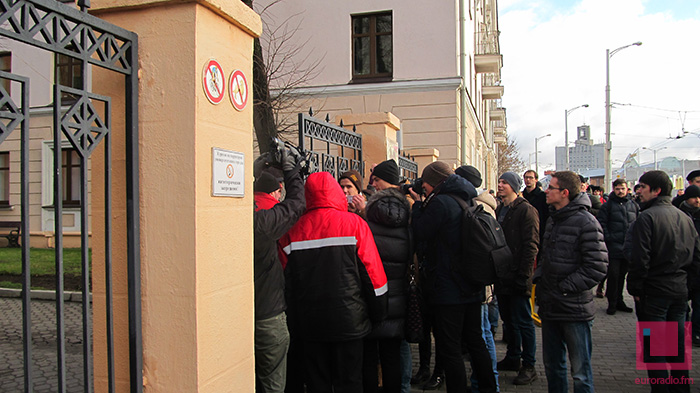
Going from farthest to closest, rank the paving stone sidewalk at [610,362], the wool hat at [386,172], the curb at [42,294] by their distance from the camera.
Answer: the curb at [42,294], the paving stone sidewalk at [610,362], the wool hat at [386,172]

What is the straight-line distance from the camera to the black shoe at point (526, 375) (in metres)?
5.29

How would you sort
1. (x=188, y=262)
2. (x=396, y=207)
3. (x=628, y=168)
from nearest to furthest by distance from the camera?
(x=188, y=262)
(x=396, y=207)
(x=628, y=168)

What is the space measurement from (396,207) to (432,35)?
12519 mm

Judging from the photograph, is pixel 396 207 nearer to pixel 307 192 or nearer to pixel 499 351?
pixel 307 192

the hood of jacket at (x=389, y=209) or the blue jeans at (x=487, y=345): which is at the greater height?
the hood of jacket at (x=389, y=209)

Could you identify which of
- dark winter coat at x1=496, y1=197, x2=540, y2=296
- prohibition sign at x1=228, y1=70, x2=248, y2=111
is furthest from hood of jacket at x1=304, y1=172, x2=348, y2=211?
dark winter coat at x1=496, y1=197, x2=540, y2=296

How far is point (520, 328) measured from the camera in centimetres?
555

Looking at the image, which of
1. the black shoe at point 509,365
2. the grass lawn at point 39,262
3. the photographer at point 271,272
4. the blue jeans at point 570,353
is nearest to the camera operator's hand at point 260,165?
the photographer at point 271,272

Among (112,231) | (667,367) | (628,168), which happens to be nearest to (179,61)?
(112,231)

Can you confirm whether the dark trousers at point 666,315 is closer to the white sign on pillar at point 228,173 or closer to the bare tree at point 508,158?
the white sign on pillar at point 228,173

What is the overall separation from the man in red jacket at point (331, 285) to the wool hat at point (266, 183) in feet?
0.81

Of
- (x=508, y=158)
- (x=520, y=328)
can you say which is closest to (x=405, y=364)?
(x=520, y=328)

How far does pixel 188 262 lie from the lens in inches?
91.5

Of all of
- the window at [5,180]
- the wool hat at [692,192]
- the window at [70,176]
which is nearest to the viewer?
the wool hat at [692,192]
